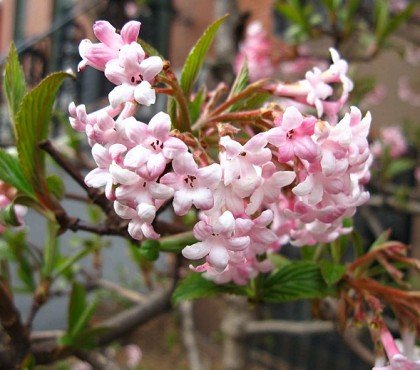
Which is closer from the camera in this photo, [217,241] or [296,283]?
[217,241]

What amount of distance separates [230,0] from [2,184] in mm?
1795

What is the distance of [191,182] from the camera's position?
0.54m

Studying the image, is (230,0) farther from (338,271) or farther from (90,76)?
(90,76)

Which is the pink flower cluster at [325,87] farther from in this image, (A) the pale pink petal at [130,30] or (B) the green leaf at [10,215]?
(B) the green leaf at [10,215]

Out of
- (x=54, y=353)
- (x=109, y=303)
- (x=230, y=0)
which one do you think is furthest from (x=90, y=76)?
(x=54, y=353)

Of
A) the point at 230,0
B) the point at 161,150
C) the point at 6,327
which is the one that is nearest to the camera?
the point at 161,150

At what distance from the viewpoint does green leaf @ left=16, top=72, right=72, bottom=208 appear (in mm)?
683

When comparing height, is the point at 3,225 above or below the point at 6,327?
above

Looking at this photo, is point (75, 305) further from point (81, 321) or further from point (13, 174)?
point (13, 174)

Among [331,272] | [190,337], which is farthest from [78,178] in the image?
[190,337]

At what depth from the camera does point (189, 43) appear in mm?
7551

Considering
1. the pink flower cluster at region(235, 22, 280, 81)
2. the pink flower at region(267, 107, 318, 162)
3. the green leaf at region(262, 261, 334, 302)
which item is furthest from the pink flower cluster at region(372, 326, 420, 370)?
the pink flower cluster at region(235, 22, 280, 81)

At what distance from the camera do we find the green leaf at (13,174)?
745 mm

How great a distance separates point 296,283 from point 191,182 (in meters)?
0.34
